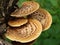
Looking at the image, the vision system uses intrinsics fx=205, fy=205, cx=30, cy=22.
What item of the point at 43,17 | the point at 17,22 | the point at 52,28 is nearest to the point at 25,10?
the point at 17,22

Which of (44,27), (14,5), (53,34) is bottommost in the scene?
(53,34)

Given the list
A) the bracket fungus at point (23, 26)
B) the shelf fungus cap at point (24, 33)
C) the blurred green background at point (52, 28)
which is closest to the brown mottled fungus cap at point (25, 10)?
the bracket fungus at point (23, 26)

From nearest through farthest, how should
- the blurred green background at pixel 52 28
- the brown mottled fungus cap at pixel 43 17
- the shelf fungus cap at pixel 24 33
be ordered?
1. the shelf fungus cap at pixel 24 33
2. the brown mottled fungus cap at pixel 43 17
3. the blurred green background at pixel 52 28

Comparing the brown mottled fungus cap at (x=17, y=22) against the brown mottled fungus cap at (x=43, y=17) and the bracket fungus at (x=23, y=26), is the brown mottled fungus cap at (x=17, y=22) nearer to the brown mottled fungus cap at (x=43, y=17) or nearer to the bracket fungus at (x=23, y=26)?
the bracket fungus at (x=23, y=26)

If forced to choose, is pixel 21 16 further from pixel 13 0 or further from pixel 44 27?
pixel 44 27

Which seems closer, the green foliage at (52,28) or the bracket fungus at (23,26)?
the bracket fungus at (23,26)

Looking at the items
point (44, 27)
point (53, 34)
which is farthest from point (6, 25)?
point (53, 34)

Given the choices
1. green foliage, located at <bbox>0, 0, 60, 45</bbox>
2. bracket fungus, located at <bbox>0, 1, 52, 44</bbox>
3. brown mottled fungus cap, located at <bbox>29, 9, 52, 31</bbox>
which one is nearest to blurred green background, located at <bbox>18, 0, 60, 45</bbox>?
green foliage, located at <bbox>0, 0, 60, 45</bbox>
